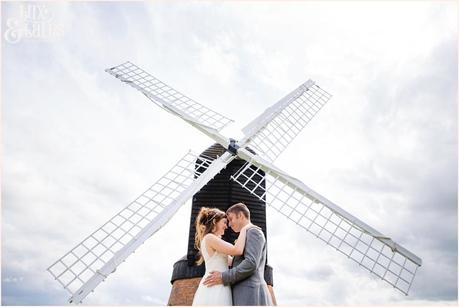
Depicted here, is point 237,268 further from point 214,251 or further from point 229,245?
point 214,251

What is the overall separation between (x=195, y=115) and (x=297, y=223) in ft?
13.8

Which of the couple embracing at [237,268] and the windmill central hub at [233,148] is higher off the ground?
the windmill central hub at [233,148]

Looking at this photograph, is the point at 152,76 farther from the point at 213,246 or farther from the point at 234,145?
the point at 213,246

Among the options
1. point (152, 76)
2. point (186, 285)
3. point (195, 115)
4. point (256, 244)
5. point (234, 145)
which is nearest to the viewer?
point (256, 244)

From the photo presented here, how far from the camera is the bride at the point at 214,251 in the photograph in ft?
13.7

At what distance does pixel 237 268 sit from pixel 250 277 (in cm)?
17

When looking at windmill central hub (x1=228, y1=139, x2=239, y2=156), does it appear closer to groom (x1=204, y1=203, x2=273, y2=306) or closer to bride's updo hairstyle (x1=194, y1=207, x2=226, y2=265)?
bride's updo hairstyle (x1=194, y1=207, x2=226, y2=265)

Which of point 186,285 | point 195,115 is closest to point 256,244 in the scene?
point 186,285

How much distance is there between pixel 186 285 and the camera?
9156mm

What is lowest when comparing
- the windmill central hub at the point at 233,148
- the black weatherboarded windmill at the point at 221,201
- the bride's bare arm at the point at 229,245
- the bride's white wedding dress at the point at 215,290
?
the bride's white wedding dress at the point at 215,290

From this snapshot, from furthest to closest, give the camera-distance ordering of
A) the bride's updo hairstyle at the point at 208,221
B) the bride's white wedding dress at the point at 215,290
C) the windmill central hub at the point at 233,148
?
the windmill central hub at the point at 233,148
the bride's updo hairstyle at the point at 208,221
the bride's white wedding dress at the point at 215,290

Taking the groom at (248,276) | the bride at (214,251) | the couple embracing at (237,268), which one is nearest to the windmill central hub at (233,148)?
the bride at (214,251)

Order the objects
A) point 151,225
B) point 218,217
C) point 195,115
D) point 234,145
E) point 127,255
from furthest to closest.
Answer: point 195,115 → point 234,145 → point 151,225 → point 127,255 → point 218,217

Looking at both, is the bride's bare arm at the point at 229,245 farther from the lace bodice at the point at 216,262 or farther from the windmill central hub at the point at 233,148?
the windmill central hub at the point at 233,148
